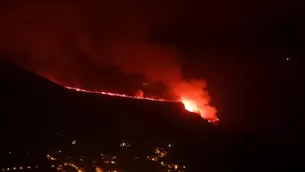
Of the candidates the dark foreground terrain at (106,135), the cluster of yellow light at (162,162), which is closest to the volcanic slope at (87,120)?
the dark foreground terrain at (106,135)

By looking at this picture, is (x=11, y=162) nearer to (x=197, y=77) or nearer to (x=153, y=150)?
(x=153, y=150)

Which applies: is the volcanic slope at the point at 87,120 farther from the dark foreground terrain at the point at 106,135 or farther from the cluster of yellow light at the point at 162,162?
the cluster of yellow light at the point at 162,162

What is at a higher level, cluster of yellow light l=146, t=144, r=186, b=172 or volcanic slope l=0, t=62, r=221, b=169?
volcanic slope l=0, t=62, r=221, b=169

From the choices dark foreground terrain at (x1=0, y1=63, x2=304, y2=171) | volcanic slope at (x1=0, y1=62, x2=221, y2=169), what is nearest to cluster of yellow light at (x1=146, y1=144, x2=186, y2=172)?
dark foreground terrain at (x1=0, y1=63, x2=304, y2=171)

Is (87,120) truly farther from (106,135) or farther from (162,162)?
(162,162)

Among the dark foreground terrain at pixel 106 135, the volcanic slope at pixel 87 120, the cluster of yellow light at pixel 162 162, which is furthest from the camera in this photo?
the cluster of yellow light at pixel 162 162

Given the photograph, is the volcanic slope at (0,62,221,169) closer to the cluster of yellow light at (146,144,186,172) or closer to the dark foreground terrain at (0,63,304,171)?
the dark foreground terrain at (0,63,304,171)

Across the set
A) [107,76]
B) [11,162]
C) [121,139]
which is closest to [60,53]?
[107,76]
